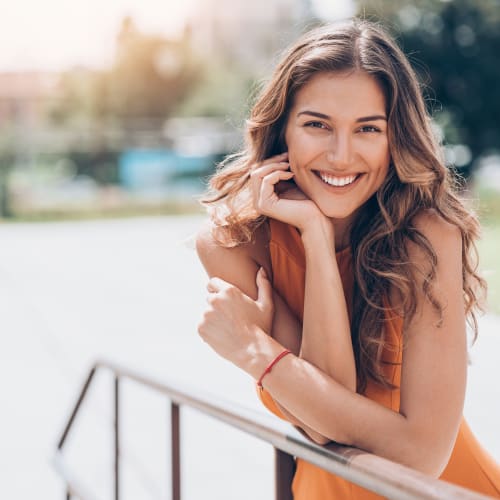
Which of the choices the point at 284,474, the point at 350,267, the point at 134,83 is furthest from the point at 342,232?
the point at 134,83

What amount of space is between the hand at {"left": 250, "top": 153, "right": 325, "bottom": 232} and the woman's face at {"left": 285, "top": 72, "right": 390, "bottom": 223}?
51mm

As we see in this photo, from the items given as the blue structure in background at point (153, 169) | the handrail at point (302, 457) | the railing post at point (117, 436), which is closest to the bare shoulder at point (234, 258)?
the handrail at point (302, 457)

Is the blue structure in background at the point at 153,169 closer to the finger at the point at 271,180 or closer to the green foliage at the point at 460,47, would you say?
the green foliage at the point at 460,47

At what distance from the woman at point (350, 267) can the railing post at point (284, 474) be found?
0.12 metres

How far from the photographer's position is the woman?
1.71 meters

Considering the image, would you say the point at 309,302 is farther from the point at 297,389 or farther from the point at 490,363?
the point at 490,363

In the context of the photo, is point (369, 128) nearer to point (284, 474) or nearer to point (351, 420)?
point (351, 420)

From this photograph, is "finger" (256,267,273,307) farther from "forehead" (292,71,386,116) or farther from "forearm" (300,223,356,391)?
"forehead" (292,71,386,116)

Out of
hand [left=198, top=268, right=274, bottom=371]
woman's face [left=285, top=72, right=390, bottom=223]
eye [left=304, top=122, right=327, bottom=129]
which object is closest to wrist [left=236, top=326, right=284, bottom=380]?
hand [left=198, top=268, right=274, bottom=371]

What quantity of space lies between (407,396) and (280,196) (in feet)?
2.20

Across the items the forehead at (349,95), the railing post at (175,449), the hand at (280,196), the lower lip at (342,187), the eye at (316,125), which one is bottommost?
the railing post at (175,449)

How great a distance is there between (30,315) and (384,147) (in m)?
8.98

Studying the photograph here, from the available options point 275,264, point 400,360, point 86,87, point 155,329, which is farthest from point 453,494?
point 86,87

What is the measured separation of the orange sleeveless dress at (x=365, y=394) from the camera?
1822 mm
